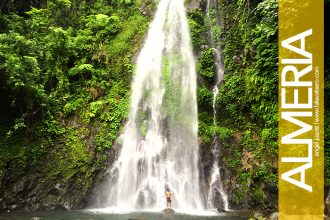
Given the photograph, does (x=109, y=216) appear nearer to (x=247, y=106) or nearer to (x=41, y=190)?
(x=41, y=190)

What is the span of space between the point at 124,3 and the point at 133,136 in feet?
31.1

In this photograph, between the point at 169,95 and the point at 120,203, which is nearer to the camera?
the point at 120,203

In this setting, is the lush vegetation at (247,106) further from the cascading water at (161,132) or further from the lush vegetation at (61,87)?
the lush vegetation at (61,87)

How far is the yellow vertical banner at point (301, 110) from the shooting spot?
1161 centimetres

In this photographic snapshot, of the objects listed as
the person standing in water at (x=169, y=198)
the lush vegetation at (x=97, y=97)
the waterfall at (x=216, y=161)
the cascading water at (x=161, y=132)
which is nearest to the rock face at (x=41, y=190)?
the lush vegetation at (x=97, y=97)

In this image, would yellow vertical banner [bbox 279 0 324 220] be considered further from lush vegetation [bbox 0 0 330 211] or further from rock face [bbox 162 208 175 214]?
rock face [bbox 162 208 175 214]

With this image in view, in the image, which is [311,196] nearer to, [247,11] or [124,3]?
[247,11]

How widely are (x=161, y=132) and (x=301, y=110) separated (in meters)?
6.64

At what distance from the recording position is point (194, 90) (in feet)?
58.0

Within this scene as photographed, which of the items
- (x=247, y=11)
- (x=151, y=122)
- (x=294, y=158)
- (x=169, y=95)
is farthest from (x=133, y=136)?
(x=247, y=11)

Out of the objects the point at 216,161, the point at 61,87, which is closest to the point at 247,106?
the point at 216,161

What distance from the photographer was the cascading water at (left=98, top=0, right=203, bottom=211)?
1504 centimetres

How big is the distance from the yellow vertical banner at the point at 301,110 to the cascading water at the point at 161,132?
13.0ft

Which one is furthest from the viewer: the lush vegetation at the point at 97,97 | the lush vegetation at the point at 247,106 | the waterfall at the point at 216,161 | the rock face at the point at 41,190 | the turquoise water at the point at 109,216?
the waterfall at the point at 216,161
